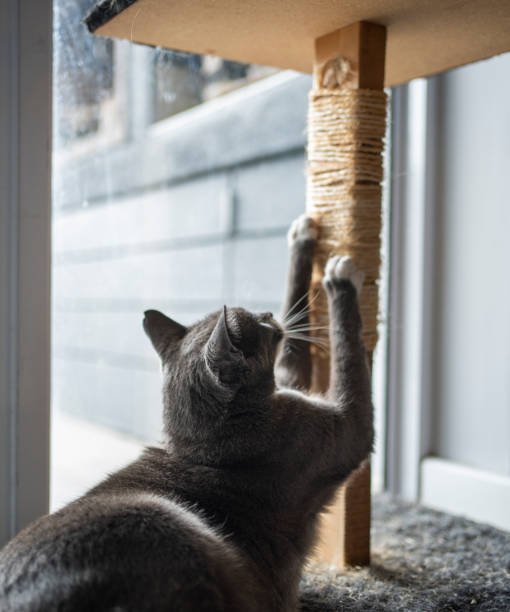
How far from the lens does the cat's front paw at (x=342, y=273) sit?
1282mm

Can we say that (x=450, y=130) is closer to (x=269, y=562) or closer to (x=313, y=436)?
(x=313, y=436)

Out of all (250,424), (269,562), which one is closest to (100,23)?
(250,424)

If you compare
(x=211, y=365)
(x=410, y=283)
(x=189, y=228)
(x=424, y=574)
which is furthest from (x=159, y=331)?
(x=410, y=283)

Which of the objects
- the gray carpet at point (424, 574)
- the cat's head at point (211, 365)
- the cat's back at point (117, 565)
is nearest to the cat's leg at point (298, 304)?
the cat's head at point (211, 365)

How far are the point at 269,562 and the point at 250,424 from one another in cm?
24

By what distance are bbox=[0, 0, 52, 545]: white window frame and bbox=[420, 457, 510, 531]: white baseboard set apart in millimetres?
1254

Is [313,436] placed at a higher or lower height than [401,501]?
higher

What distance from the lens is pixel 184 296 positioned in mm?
2227

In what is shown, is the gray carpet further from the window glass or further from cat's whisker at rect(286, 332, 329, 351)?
the window glass

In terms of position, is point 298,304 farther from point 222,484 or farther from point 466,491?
point 466,491

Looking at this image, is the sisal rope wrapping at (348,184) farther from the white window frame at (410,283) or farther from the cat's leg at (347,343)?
the white window frame at (410,283)

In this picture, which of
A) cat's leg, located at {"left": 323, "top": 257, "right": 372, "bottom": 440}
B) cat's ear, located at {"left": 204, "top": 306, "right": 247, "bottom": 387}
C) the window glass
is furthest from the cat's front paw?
the window glass

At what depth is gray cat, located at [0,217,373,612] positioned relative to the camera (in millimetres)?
807

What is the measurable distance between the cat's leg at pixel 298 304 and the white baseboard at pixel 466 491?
2.66ft
